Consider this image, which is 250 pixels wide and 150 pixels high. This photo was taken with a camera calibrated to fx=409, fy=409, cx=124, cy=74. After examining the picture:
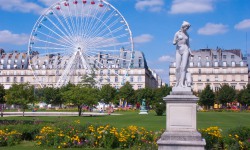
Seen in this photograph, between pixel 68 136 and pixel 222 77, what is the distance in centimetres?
10131

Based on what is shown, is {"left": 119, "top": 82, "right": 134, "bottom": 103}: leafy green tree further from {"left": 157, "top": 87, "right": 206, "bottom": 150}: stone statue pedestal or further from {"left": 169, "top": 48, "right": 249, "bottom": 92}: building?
{"left": 157, "top": 87, "right": 206, "bottom": 150}: stone statue pedestal

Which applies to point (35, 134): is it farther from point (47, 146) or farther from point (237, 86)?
point (237, 86)

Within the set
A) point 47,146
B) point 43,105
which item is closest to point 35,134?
point 47,146

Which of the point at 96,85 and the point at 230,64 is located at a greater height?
the point at 230,64

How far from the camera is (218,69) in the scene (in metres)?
113

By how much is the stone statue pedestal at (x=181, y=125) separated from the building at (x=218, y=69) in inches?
3939

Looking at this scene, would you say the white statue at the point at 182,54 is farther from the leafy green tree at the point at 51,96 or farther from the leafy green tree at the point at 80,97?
the leafy green tree at the point at 51,96

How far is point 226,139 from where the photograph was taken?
15.2 metres

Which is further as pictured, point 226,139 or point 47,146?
point 47,146

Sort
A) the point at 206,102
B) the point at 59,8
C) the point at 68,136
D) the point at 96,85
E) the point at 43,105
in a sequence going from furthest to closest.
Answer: the point at 43,105, the point at 206,102, the point at 96,85, the point at 59,8, the point at 68,136

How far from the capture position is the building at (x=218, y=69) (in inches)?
4409

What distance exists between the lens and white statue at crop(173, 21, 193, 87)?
13294mm

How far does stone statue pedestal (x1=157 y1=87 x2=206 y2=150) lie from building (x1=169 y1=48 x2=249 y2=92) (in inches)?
3939

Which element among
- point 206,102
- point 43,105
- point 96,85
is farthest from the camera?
point 43,105
